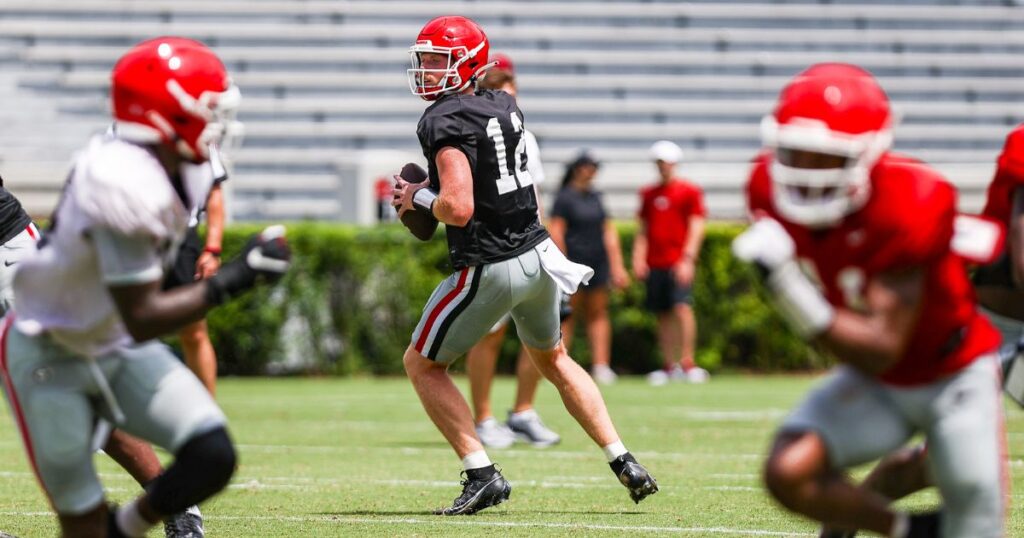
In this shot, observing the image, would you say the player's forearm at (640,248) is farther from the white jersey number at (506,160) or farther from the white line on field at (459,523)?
Result: the white line on field at (459,523)

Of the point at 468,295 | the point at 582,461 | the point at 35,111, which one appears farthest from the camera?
the point at 35,111

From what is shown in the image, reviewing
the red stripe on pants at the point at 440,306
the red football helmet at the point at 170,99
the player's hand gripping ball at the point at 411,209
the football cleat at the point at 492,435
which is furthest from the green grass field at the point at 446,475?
the red football helmet at the point at 170,99

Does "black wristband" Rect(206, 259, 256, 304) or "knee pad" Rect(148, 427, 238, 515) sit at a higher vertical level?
"black wristband" Rect(206, 259, 256, 304)

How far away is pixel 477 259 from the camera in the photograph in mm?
5664

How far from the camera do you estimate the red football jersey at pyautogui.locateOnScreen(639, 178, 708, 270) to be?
12.7 m

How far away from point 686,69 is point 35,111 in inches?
313

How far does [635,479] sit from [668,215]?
733 centimetres

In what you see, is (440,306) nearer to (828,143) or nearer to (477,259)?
(477,259)

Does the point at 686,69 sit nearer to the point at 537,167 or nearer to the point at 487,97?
the point at 537,167

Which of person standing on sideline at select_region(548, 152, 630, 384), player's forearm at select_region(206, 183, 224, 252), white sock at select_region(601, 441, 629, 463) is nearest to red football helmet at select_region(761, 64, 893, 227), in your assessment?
white sock at select_region(601, 441, 629, 463)

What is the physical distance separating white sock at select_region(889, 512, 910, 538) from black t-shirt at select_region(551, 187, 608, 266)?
8.24m

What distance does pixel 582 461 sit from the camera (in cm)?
729

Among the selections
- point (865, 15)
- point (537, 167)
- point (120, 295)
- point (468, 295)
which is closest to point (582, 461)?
point (537, 167)

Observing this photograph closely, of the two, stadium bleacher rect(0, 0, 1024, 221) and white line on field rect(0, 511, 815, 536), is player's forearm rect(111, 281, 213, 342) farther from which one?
stadium bleacher rect(0, 0, 1024, 221)
